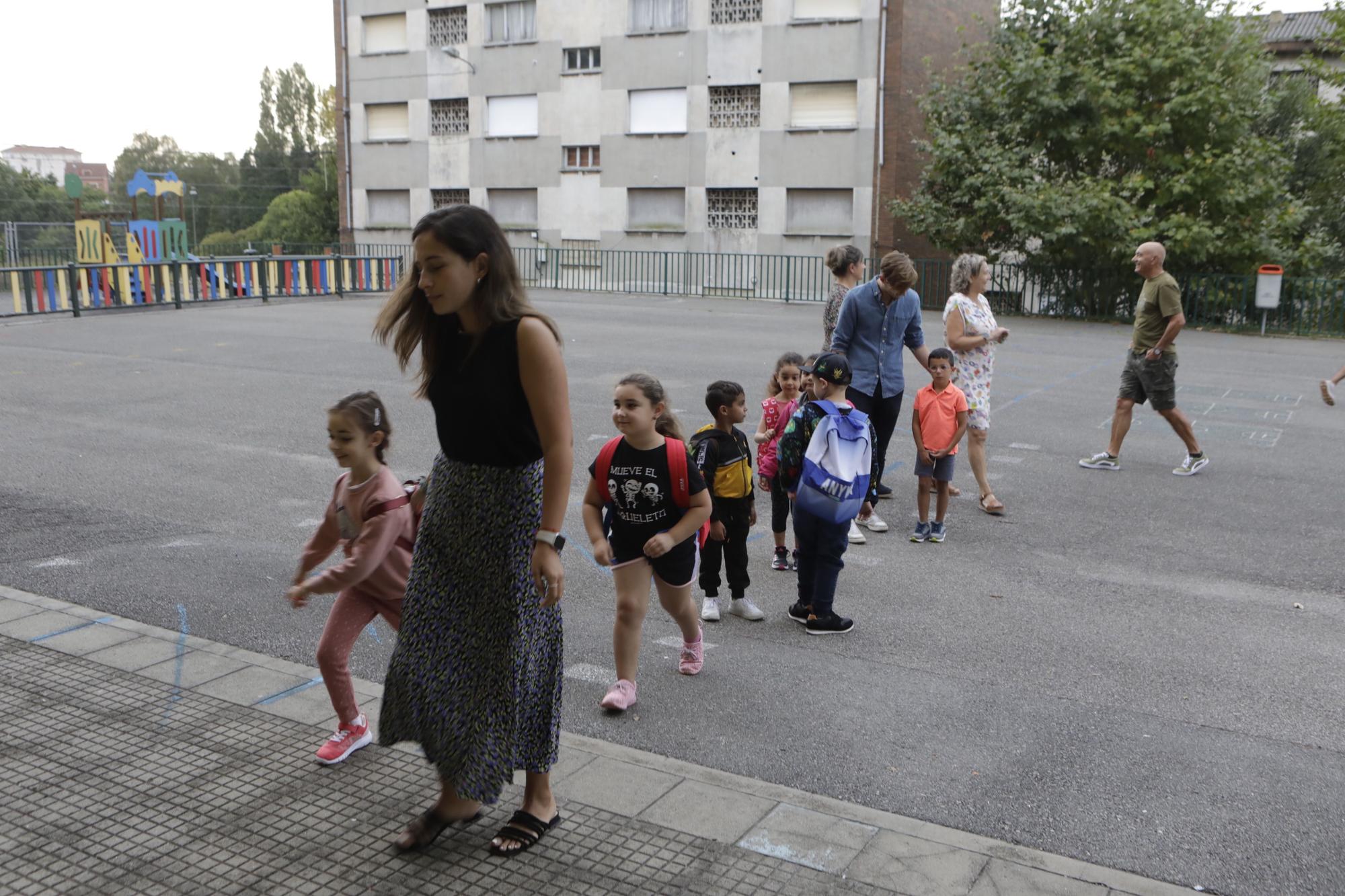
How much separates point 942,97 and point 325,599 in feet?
78.3

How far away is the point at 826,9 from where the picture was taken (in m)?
35.6

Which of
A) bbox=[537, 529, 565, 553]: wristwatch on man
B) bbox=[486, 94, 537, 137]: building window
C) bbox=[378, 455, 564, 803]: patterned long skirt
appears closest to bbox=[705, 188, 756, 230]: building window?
bbox=[486, 94, 537, 137]: building window

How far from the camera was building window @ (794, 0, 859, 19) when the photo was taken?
3516cm

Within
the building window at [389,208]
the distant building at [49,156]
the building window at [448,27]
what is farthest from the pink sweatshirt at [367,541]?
the distant building at [49,156]

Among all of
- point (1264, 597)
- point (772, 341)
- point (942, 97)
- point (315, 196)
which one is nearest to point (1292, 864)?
point (1264, 597)

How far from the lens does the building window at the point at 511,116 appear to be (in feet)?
136

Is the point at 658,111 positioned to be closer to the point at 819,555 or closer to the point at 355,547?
the point at 819,555

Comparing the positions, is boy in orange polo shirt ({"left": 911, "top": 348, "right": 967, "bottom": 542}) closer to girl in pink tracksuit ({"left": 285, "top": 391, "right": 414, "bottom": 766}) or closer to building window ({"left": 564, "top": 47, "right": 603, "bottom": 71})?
girl in pink tracksuit ({"left": 285, "top": 391, "right": 414, "bottom": 766})

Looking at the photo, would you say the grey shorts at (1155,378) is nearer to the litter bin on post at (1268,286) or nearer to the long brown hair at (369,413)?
the long brown hair at (369,413)

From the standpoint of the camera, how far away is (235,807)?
3.82m

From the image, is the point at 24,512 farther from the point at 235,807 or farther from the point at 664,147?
the point at 664,147

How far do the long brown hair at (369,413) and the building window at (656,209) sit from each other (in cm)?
3573

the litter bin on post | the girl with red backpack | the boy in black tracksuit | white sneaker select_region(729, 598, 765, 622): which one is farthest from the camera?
the litter bin on post

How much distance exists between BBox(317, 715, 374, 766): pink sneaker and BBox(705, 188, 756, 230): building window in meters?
34.9
